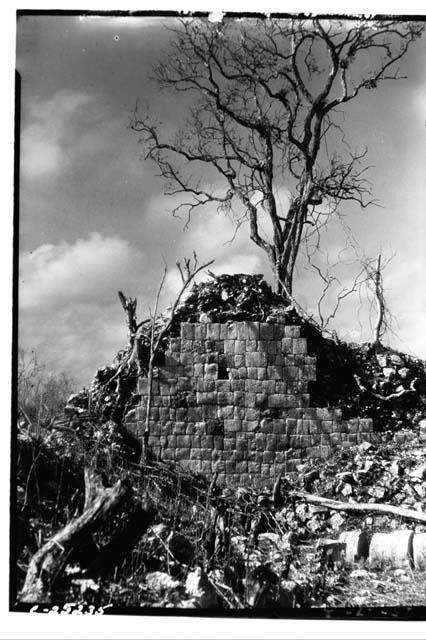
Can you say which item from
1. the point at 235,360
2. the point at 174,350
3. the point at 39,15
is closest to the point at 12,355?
the point at 174,350

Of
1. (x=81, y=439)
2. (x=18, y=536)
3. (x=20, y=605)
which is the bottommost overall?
(x=20, y=605)

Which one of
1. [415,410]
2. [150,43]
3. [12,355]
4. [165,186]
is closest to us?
[12,355]

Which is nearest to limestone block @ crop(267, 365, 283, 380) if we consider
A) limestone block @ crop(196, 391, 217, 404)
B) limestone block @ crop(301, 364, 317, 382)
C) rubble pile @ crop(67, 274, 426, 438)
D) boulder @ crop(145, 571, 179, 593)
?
limestone block @ crop(301, 364, 317, 382)

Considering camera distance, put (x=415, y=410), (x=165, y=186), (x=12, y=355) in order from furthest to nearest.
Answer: (x=415, y=410) → (x=165, y=186) → (x=12, y=355)

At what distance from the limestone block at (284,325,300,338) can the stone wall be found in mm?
11

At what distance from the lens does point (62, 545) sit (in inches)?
195

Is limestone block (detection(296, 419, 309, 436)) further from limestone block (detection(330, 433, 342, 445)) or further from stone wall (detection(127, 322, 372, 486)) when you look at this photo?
limestone block (detection(330, 433, 342, 445))

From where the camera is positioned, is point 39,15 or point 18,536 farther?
point 39,15

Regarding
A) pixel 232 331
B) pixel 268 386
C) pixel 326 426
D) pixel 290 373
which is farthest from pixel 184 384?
pixel 326 426

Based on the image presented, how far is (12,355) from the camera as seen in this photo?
5488 mm

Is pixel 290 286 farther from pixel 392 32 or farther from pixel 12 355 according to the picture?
pixel 12 355

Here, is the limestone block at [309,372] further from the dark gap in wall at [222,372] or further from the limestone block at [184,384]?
the limestone block at [184,384]

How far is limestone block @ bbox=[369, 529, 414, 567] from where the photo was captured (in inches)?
219

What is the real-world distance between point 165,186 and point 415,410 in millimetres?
3720
